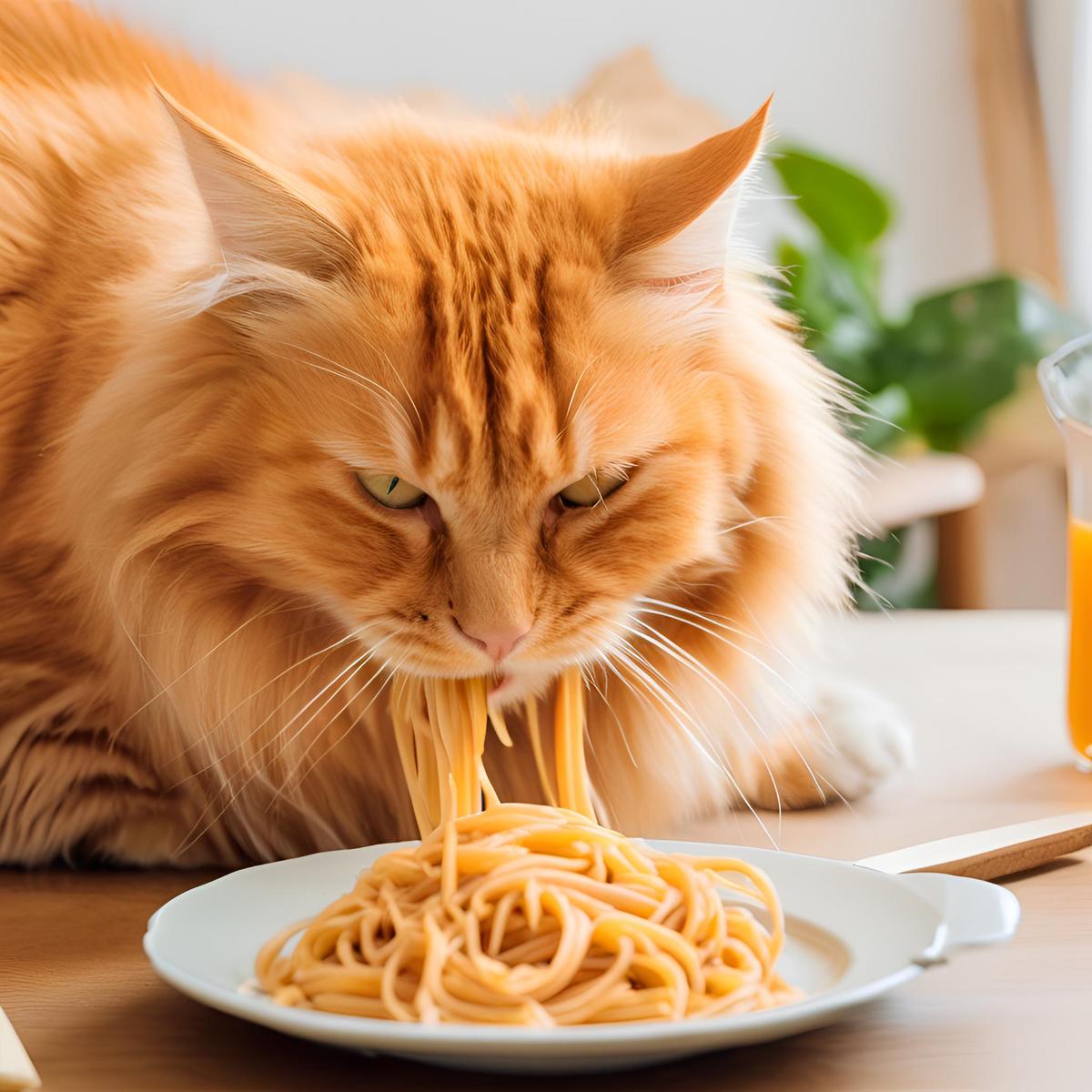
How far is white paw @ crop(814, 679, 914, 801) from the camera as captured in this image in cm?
138

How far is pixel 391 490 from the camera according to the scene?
3.41ft

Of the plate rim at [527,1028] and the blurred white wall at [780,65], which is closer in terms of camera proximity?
the plate rim at [527,1028]

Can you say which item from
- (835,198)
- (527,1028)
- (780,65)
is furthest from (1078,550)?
(780,65)

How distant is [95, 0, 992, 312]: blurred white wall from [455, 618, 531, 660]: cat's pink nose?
2.99 m

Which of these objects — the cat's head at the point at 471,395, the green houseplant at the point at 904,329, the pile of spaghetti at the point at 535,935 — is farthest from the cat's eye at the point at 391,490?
the green houseplant at the point at 904,329

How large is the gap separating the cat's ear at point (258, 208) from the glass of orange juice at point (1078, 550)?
753 mm

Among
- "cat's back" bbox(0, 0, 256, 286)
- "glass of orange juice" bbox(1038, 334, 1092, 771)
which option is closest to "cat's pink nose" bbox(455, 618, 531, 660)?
"cat's back" bbox(0, 0, 256, 286)

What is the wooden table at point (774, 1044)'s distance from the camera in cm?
75

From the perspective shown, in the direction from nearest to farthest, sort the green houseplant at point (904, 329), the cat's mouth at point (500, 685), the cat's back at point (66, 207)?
the cat's mouth at point (500, 685), the cat's back at point (66, 207), the green houseplant at point (904, 329)

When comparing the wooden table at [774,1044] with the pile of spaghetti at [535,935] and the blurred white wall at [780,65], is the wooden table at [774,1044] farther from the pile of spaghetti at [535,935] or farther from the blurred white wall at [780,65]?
the blurred white wall at [780,65]

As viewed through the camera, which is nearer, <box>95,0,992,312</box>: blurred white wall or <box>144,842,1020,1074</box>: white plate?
<box>144,842,1020,1074</box>: white plate

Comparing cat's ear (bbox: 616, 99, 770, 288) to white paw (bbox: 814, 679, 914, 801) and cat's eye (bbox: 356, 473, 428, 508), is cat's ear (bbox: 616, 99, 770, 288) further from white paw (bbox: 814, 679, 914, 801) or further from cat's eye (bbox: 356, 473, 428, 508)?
white paw (bbox: 814, 679, 914, 801)

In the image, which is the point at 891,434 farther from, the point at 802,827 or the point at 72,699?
the point at 72,699

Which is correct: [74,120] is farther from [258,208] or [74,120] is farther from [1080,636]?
[1080,636]
